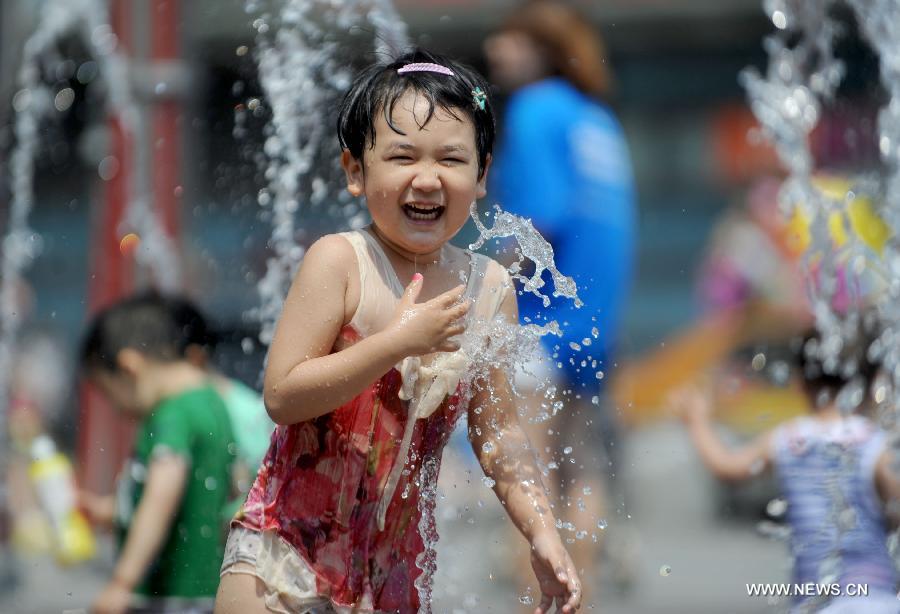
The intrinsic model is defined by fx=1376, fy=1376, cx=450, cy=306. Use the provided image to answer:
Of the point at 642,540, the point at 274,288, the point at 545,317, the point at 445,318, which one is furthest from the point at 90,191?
the point at 445,318

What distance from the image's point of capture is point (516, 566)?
361cm

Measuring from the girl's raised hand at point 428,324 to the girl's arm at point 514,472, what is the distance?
0.89 feet

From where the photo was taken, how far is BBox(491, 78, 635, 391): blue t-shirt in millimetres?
3730

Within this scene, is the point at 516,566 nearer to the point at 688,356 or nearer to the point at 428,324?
the point at 428,324

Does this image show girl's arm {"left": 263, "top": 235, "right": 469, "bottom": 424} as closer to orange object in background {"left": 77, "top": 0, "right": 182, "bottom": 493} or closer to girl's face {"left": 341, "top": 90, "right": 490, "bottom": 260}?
girl's face {"left": 341, "top": 90, "right": 490, "bottom": 260}

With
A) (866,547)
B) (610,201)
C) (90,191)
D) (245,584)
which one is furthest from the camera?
(90,191)

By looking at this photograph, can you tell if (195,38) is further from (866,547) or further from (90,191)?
(866,547)

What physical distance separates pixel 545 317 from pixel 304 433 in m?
1.33

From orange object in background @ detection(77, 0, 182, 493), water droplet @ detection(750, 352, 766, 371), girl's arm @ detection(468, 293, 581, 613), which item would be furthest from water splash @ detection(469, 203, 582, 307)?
water droplet @ detection(750, 352, 766, 371)

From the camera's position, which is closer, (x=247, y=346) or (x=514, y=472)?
(x=514, y=472)

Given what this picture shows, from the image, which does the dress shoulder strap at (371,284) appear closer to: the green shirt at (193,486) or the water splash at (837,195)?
the green shirt at (193,486)

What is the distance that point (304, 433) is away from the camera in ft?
7.00

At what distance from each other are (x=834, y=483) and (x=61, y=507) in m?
2.37

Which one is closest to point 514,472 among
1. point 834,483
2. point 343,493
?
point 343,493
